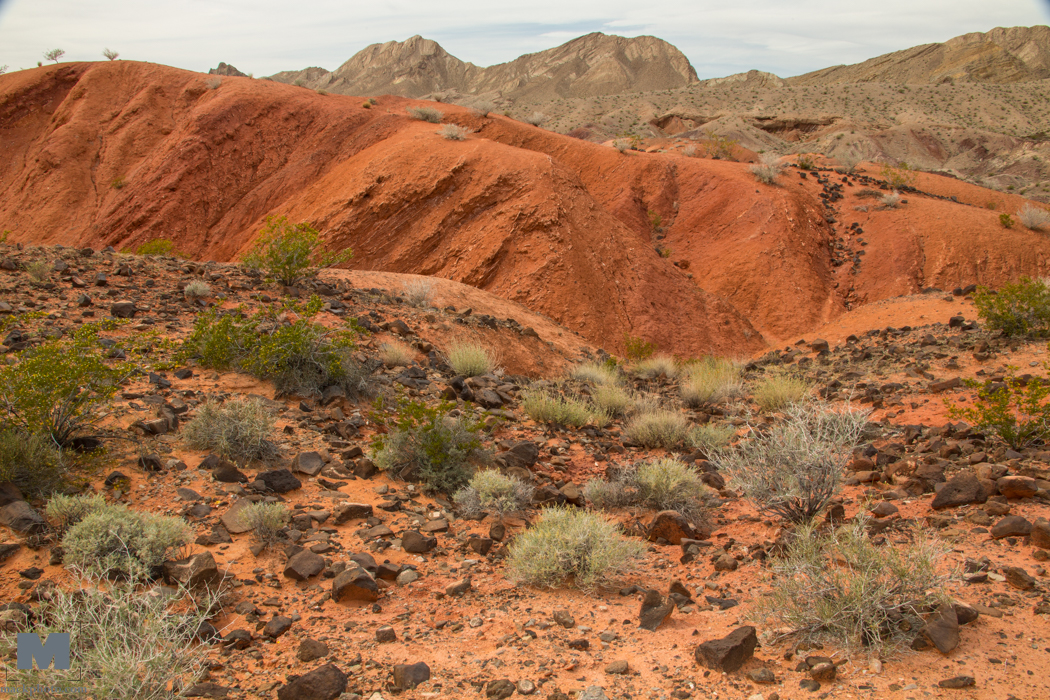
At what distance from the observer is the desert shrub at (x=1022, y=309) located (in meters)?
8.87

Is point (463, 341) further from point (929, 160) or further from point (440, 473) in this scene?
point (929, 160)

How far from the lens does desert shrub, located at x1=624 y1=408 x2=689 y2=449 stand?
7.02 metres

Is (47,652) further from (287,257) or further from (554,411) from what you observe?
(287,257)

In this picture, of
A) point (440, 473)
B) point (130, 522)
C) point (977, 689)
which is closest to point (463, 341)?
point (440, 473)

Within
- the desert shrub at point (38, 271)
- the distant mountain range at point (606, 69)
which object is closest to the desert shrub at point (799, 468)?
the desert shrub at point (38, 271)

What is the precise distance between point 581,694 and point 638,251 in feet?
48.2

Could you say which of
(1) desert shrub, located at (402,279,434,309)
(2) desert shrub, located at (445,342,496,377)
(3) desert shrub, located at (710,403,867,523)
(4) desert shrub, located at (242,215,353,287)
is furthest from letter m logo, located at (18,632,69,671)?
(1) desert shrub, located at (402,279,434,309)

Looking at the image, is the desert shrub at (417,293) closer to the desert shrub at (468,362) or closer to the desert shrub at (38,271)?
the desert shrub at (468,362)

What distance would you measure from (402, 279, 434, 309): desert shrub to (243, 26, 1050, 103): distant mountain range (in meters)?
68.2

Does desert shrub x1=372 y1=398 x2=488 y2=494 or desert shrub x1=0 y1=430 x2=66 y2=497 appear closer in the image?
desert shrub x1=0 y1=430 x2=66 y2=497

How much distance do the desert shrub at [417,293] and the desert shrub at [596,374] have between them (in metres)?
2.90

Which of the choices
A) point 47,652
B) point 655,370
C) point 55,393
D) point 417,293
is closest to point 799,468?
point 47,652

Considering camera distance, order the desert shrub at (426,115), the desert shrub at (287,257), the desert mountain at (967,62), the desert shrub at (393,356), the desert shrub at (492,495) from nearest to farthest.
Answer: the desert shrub at (492,495)
the desert shrub at (393,356)
the desert shrub at (287,257)
the desert shrub at (426,115)
the desert mountain at (967,62)

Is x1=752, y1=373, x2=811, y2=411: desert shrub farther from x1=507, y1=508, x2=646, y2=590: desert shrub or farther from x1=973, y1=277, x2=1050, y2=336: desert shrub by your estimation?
x1=507, y1=508, x2=646, y2=590: desert shrub
